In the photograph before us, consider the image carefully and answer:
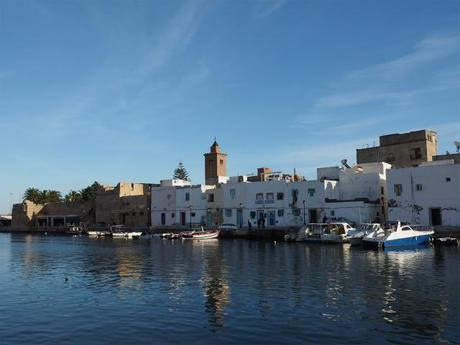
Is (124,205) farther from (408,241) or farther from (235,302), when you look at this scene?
(235,302)

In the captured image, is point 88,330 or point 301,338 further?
point 88,330

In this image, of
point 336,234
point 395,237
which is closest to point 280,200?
point 336,234

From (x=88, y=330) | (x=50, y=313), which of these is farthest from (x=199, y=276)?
(x=88, y=330)

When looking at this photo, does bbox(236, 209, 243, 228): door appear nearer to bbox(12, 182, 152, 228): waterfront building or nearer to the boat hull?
bbox(12, 182, 152, 228): waterfront building

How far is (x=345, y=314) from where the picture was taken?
725 inches

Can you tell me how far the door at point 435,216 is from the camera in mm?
57062

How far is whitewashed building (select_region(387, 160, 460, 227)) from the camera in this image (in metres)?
56.1

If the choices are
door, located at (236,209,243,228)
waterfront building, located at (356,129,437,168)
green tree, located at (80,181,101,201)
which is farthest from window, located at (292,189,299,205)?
green tree, located at (80,181,101,201)

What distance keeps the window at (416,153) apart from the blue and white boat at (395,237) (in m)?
32.8

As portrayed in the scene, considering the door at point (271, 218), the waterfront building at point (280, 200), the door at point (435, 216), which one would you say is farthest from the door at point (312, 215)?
the door at point (435, 216)

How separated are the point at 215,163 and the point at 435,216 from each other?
1808 inches

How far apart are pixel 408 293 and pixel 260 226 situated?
50.0 meters

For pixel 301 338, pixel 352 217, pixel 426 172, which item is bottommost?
pixel 301 338

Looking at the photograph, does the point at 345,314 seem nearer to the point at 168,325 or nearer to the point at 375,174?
the point at 168,325
